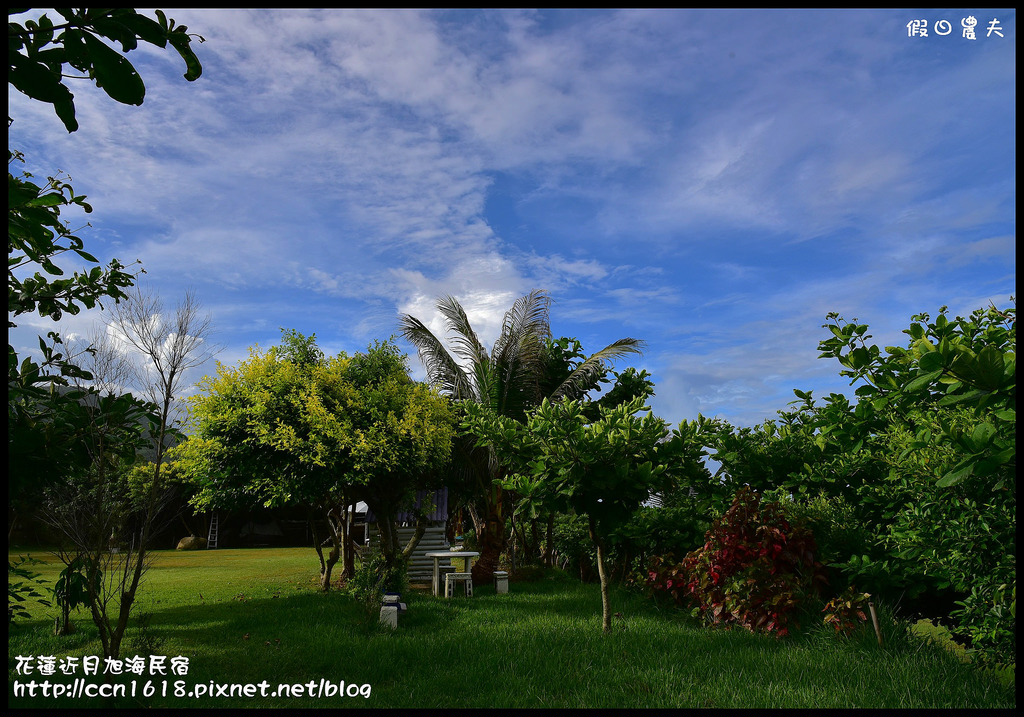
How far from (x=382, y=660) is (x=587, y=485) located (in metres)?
2.69

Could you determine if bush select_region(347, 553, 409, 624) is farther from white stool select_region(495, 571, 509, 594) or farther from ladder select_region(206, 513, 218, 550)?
ladder select_region(206, 513, 218, 550)

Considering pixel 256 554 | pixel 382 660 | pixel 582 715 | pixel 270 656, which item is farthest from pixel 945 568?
pixel 256 554

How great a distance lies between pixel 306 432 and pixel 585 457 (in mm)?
5878

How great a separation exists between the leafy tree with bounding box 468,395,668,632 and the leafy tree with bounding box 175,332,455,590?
12.4 ft

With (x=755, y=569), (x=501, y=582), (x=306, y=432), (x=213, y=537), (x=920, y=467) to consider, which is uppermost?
(x=306, y=432)

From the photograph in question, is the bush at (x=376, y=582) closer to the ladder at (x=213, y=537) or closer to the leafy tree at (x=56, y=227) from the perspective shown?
the leafy tree at (x=56, y=227)

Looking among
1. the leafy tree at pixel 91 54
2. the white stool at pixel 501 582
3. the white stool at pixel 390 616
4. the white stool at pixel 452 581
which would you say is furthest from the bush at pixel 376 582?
the leafy tree at pixel 91 54

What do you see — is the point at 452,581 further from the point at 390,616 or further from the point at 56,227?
the point at 56,227

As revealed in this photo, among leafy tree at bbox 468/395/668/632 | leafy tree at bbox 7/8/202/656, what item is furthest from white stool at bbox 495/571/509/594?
leafy tree at bbox 7/8/202/656

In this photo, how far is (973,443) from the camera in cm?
328

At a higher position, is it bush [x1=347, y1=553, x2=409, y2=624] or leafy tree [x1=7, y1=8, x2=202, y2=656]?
leafy tree [x1=7, y1=8, x2=202, y2=656]

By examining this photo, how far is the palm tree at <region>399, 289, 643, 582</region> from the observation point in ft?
43.3

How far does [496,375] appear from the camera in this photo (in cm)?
1321

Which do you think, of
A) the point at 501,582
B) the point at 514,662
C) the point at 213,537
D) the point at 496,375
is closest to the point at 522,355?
the point at 496,375
